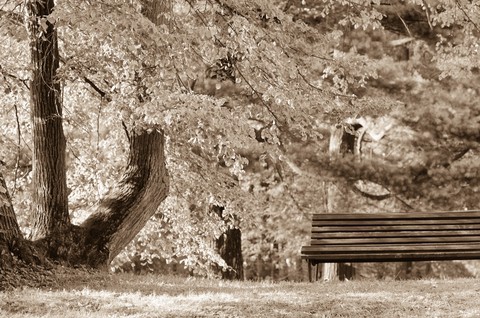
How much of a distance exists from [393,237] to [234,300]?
3432 millimetres

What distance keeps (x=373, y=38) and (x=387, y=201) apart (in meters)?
7.88

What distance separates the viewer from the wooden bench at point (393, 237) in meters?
8.97

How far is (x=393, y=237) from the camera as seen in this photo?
30.7 ft

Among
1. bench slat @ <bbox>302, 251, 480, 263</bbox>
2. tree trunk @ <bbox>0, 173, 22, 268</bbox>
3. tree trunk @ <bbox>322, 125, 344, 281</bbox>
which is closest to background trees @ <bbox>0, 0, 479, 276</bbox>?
tree trunk @ <bbox>322, 125, 344, 281</bbox>

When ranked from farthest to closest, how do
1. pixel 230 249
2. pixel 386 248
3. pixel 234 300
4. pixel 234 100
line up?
pixel 230 249, pixel 234 100, pixel 386 248, pixel 234 300

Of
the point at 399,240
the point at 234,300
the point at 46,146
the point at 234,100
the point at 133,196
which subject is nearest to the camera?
the point at 234,300

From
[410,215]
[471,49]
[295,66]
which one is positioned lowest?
[410,215]

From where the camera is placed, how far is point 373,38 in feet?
50.3

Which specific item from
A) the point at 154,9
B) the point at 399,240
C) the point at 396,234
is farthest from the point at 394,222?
the point at 154,9

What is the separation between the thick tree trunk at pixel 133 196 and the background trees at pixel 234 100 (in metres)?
0.05

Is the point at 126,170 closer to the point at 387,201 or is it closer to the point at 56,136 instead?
the point at 56,136

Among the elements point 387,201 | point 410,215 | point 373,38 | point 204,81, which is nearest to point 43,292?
point 410,215

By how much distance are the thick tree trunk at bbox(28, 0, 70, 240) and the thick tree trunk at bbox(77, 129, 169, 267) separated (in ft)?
1.76

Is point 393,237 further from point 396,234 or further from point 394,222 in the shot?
point 394,222
